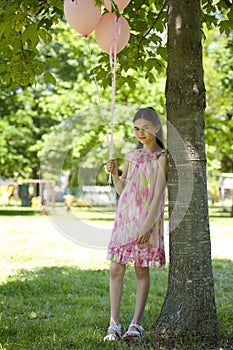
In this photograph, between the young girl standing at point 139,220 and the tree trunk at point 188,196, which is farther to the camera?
the young girl standing at point 139,220

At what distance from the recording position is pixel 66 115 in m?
15.0

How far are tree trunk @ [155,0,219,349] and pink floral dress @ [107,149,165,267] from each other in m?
0.15

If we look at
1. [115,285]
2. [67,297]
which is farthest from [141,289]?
[67,297]

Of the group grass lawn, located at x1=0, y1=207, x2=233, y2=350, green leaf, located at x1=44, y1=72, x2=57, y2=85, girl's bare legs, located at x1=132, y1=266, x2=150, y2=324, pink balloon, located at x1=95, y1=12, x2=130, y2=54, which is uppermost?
pink balloon, located at x1=95, y1=12, x2=130, y2=54

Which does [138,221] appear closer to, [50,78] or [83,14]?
[83,14]

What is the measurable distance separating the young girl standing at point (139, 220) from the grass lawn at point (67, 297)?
26 cm

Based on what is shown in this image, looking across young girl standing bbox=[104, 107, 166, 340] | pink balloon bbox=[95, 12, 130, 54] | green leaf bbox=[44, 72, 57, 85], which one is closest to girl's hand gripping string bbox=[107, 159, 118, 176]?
young girl standing bbox=[104, 107, 166, 340]

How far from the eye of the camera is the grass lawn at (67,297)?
3.29 meters

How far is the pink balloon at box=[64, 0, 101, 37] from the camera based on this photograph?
3346mm

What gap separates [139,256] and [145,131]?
31.0 inches

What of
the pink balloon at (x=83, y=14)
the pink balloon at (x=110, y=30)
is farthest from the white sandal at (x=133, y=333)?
the pink balloon at (x=83, y=14)

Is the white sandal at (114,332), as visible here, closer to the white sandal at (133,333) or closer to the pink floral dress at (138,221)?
the white sandal at (133,333)

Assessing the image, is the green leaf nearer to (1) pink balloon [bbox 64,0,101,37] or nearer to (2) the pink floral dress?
(1) pink balloon [bbox 64,0,101,37]

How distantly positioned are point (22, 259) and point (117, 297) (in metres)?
3.89
